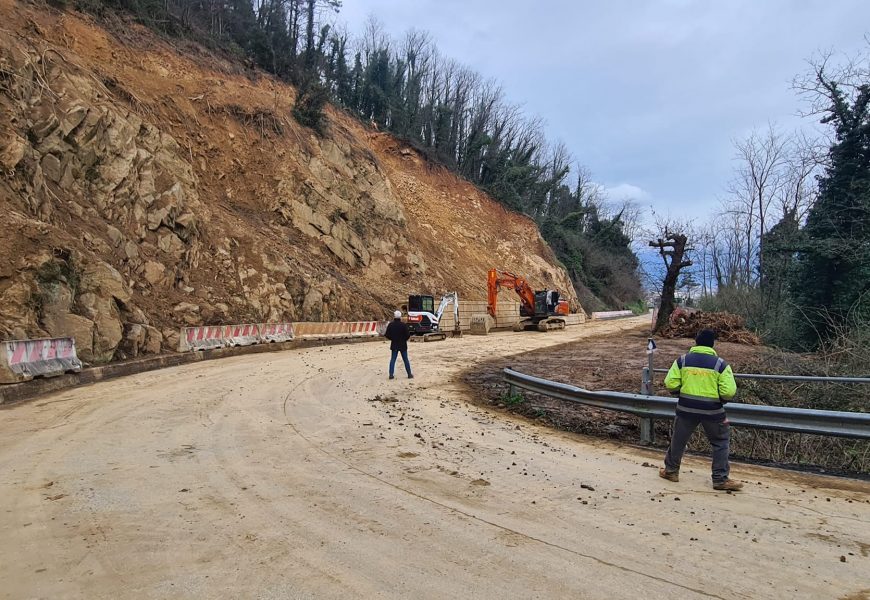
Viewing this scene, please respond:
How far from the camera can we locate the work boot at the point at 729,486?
5462mm

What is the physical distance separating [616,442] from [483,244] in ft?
124

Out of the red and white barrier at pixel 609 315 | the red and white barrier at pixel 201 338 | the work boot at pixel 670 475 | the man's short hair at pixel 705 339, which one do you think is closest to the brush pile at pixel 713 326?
the man's short hair at pixel 705 339

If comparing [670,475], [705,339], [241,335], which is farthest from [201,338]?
[705,339]

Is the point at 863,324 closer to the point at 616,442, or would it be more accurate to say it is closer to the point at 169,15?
the point at 616,442

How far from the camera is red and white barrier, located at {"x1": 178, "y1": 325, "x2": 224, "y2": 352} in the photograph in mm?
16328

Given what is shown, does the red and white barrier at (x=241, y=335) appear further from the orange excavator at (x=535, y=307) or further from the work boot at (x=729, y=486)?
the orange excavator at (x=535, y=307)

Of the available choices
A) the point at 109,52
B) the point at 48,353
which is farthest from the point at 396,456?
the point at 109,52

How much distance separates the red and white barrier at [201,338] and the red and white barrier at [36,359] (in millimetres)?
4000

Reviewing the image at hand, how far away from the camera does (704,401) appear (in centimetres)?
576

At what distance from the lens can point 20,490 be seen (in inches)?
199

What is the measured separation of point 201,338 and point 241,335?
1846mm

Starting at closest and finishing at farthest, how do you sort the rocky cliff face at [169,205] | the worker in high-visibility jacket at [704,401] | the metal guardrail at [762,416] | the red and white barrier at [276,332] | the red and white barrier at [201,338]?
the worker in high-visibility jacket at [704,401], the metal guardrail at [762,416], the rocky cliff face at [169,205], the red and white barrier at [201,338], the red and white barrier at [276,332]

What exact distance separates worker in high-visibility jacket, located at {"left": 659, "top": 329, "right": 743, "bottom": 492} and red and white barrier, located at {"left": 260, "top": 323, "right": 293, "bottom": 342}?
16.2m

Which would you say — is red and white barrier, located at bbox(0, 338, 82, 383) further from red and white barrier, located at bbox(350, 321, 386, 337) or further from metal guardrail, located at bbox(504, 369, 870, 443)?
red and white barrier, located at bbox(350, 321, 386, 337)
